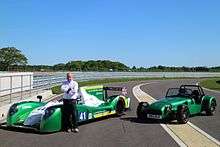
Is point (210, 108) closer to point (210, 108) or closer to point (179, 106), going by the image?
point (210, 108)

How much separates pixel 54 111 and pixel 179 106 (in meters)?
4.28

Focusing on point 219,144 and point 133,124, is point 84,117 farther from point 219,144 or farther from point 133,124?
point 219,144

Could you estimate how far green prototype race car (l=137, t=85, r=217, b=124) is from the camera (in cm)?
1371

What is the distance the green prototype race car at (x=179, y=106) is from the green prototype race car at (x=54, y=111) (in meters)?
1.28

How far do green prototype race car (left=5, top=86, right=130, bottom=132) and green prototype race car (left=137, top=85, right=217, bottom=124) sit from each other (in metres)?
1.28

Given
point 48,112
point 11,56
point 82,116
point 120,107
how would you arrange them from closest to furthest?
point 48,112 → point 82,116 → point 120,107 → point 11,56

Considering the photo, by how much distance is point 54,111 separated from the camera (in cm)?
1164

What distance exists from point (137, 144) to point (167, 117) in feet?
13.8

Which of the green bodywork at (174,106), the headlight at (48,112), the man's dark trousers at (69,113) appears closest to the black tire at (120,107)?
the green bodywork at (174,106)

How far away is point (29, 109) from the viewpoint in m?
12.5

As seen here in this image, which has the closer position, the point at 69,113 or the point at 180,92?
the point at 69,113

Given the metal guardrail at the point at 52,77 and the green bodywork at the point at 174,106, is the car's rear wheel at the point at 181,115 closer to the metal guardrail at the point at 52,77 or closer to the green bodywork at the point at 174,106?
the green bodywork at the point at 174,106

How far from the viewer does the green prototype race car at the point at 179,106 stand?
540 inches

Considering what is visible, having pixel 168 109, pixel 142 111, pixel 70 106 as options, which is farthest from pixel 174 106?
pixel 70 106
